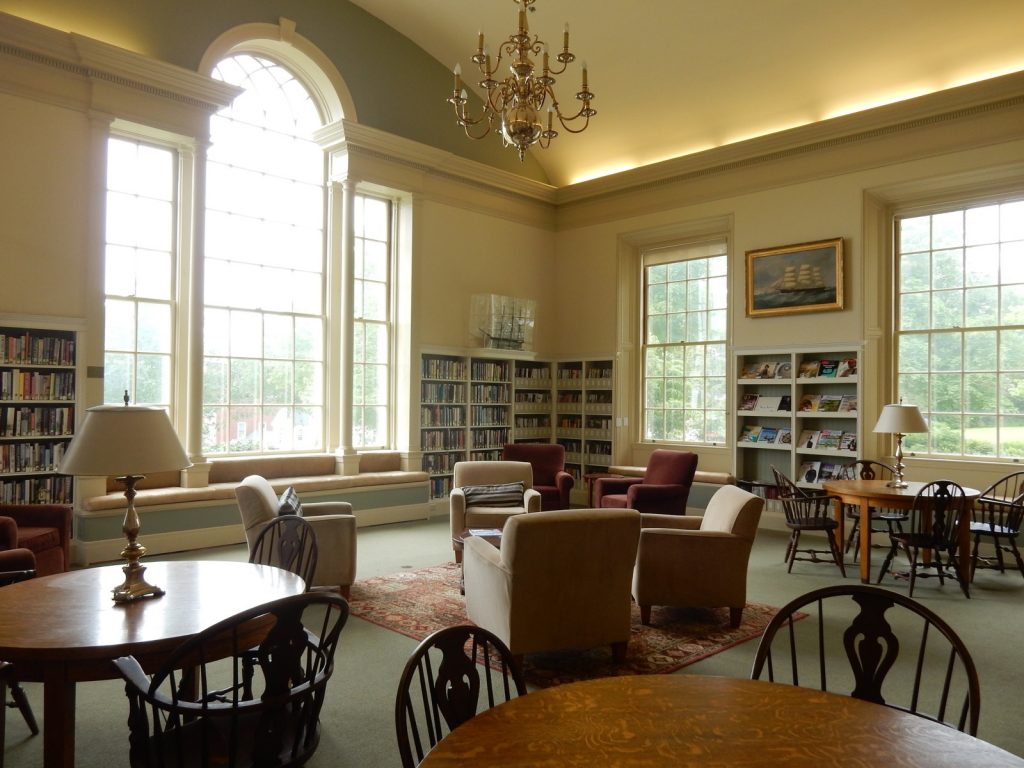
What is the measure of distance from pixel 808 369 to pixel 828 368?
0.70 ft

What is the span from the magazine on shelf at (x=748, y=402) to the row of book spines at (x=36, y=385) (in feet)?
21.9

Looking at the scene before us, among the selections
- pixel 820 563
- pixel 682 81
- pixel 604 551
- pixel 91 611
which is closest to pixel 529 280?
pixel 682 81

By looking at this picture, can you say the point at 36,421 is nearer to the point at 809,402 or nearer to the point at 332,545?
the point at 332,545

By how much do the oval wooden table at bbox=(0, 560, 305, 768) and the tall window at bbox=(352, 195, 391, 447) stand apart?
5.75 meters

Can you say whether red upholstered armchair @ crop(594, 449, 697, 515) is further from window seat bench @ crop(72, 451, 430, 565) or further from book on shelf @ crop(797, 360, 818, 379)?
window seat bench @ crop(72, 451, 430, 565)

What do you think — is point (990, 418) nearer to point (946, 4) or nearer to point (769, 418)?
point (769, 418)

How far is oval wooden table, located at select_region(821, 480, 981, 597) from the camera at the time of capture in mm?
5512

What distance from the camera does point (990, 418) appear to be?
6859 mm

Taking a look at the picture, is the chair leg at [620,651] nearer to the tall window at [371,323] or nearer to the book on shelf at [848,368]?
the book on shelf at [848,368]

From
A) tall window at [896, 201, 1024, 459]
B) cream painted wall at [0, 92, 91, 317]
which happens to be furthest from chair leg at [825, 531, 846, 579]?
cream painted wall at [0, 92, 91, 317]

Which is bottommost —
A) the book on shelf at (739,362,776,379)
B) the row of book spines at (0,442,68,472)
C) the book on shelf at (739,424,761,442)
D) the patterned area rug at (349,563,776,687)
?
the patterned area rug at (349,563,776,687)

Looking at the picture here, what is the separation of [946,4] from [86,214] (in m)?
7.74

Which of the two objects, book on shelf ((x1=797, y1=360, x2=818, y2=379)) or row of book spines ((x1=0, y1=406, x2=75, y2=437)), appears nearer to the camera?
row of book spines ((x1=0, y1=406, x2=75, y2=437))

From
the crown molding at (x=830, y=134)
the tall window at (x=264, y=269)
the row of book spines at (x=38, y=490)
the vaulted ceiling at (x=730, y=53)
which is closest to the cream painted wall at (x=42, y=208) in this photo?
the tall window at (x=264, y=269)
